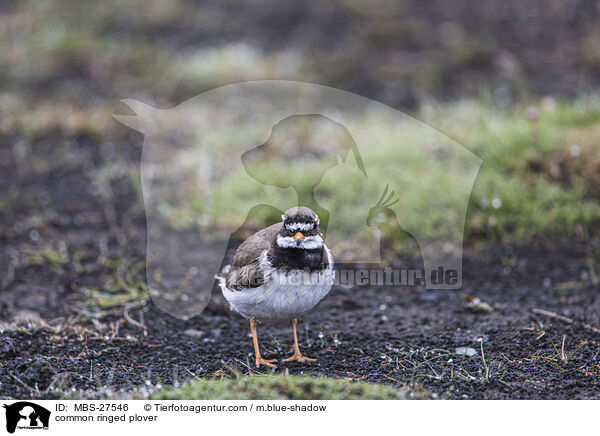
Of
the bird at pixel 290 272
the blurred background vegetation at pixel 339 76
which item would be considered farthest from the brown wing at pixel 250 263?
the blurred background vegetation at pixel 339 76

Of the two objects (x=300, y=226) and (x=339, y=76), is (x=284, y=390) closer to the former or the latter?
(x=300, y=226)

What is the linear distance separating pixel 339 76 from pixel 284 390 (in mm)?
6778

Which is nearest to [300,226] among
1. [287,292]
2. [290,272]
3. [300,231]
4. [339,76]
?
[300,231]

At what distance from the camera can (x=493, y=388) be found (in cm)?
415

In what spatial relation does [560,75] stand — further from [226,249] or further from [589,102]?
[226,249]

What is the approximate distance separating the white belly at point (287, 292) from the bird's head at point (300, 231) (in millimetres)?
169

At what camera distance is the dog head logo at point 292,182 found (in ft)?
20.8

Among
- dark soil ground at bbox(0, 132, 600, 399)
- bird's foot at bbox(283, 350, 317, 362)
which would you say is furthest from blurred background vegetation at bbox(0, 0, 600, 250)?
bird's foot at bbox(283, 350, 317, 362)

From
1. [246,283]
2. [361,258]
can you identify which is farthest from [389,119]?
[246,283]

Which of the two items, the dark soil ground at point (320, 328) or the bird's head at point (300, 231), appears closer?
the bird's head at point (300, 231)
